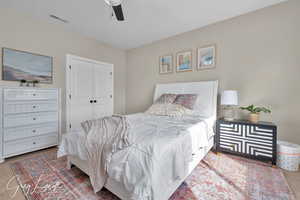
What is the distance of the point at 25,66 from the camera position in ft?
8.29

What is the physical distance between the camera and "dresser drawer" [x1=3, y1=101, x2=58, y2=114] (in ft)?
7.06

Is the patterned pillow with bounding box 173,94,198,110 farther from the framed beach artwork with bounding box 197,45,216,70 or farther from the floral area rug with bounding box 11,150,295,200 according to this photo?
the floral area rug with bounding box 11,150,295,200

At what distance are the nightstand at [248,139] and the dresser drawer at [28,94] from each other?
333 centimetres

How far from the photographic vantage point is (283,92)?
218 cm

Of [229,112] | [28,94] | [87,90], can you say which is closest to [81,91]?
[87,90]

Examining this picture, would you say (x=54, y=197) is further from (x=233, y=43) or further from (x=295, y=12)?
(x=295, y=12)

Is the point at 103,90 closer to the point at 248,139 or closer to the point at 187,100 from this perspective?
the point at 187,100

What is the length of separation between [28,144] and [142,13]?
3.26 m

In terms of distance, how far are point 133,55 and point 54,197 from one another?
12.8ft

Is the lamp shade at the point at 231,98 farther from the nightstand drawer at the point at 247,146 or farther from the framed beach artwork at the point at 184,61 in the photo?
the framed beach artwork at the point at 184,61

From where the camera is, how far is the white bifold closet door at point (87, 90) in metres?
3.16

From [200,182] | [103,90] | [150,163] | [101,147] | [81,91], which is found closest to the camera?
[150,163]

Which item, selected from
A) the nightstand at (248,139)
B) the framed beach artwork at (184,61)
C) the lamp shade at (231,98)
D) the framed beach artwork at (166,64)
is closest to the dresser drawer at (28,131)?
the framed beach artwork at (166,64)

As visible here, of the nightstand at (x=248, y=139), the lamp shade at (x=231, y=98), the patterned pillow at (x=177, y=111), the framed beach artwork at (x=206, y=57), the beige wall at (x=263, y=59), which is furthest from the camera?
the framed beach artwork at (x=206, y=57)
